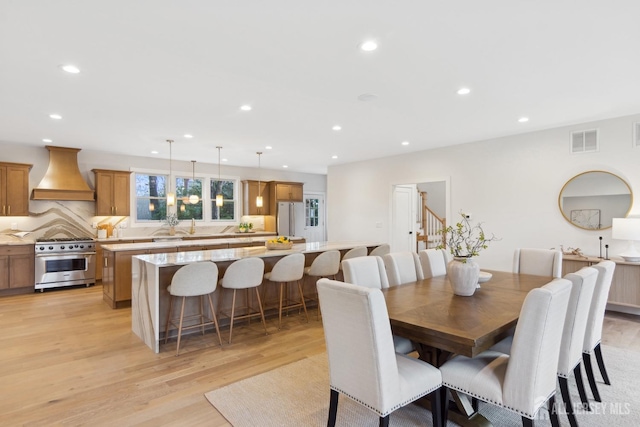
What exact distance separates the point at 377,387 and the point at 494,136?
197 inches

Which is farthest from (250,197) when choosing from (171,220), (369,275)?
(369,275)

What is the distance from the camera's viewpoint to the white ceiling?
7.16ft

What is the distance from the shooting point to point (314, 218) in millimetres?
10531

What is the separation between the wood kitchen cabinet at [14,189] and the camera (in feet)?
19.4

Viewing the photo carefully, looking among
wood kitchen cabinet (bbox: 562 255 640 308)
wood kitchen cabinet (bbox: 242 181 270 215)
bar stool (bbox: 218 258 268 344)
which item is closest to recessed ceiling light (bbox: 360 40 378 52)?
bar stool (bbox: 218 258 268 344)

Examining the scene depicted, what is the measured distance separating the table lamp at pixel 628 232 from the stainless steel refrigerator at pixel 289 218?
6.69 m

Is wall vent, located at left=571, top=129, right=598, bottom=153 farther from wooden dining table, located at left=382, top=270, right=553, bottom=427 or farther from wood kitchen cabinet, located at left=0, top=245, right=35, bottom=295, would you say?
wood kitchen cabinet, located at left=0, top=245, right=35, bottom=295

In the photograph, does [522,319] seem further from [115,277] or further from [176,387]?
[115,277]

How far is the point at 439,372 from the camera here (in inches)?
78.1

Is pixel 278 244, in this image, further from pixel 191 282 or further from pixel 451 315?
pixel 451 315

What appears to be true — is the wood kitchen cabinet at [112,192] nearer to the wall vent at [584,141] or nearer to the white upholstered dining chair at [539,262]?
the white upholstered dining chair at [539,262]

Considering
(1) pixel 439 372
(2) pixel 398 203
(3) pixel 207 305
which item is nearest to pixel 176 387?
(3) pixel 207 305

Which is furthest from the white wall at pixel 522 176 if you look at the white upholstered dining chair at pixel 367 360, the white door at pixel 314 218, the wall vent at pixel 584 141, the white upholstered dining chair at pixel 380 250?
the white upholstered dining chair at pixel 367 360

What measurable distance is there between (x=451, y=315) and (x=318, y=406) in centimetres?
113
